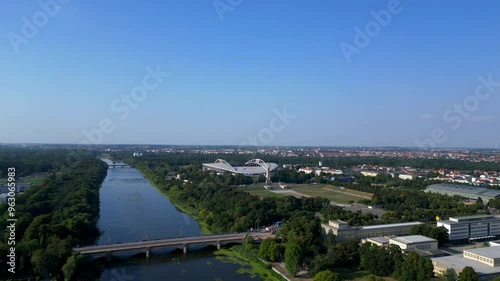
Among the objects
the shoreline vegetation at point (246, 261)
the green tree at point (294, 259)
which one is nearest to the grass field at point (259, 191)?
the shoreline vegetation at point (246, 261)

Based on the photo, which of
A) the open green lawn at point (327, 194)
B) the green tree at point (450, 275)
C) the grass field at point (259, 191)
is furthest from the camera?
the grass field at point (259, 191)

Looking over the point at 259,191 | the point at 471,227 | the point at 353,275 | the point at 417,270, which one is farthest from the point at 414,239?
the point at 259,191

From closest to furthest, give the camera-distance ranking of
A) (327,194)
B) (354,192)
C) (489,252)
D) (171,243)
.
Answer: (489,252) → (171,243) → (327,194) → (354,192)

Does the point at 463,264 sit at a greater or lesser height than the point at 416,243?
lesser

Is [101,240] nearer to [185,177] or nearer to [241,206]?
[241,206]

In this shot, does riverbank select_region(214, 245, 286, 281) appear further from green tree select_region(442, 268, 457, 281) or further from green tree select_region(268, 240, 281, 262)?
green tree select_region(442, 268, 457, 281)

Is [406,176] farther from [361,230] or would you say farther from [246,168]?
[361,230]

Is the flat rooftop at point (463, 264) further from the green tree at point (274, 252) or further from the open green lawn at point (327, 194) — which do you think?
the open green lawn at point (327, 194)

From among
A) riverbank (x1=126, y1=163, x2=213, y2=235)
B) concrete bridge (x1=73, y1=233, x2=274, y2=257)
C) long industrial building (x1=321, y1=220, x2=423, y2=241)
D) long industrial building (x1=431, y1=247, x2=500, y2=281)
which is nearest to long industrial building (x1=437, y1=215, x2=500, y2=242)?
long industrial building (x1=321, y1=220, x2=423, y2=241)
